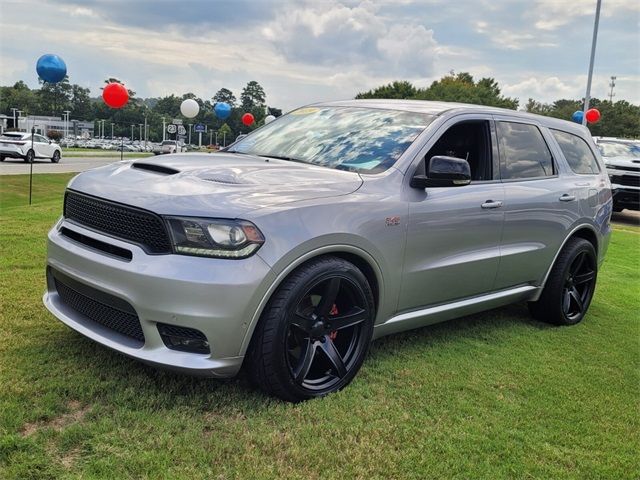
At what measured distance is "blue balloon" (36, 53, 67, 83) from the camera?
16.6m

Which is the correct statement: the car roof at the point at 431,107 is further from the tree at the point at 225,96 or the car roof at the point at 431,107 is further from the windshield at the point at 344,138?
the tree at the point at 225,96

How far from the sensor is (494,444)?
9.62ft

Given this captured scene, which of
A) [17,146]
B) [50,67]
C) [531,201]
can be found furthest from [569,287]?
[17,146]

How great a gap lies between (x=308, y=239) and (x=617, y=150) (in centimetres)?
1493

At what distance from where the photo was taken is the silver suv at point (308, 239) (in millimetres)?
2832

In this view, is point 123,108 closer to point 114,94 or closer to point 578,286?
point 114,94

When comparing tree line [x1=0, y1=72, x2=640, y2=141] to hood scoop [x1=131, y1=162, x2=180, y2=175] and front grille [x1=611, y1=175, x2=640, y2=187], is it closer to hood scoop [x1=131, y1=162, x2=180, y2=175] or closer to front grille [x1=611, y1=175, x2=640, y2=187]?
front grille [x1=611, y1=175, x2=640, y2=187]

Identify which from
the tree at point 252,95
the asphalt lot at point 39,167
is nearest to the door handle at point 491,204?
the asphalt lot at point 39,167

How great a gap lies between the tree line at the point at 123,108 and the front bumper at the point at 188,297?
304 ft

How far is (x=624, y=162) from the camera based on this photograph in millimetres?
14461

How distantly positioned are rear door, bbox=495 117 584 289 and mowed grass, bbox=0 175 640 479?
2.28 feet

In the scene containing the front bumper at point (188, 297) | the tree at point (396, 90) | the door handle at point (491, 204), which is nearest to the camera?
the front bumper at point (188, 297)

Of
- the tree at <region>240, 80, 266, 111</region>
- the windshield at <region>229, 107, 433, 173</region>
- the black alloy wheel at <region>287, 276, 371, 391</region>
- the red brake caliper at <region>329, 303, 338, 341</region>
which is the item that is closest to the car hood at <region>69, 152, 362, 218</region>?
the windshield at <region>229, 107, 433, 173</region>

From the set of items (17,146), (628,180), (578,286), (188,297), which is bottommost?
(578,286)
